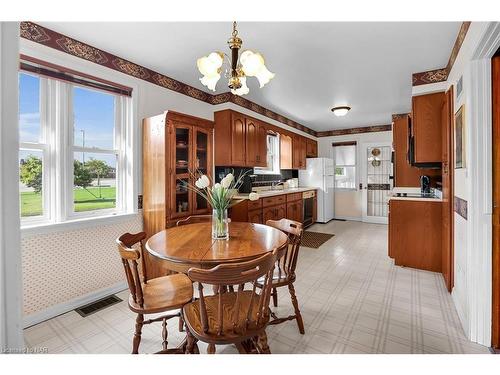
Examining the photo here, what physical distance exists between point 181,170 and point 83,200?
40.6 inches

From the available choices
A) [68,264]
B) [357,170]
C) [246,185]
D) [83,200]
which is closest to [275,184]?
[246,185]

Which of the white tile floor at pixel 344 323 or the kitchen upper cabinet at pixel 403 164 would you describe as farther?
the kitchen upper cabinet at pixel 403 164

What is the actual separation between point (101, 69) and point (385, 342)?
3475 mm

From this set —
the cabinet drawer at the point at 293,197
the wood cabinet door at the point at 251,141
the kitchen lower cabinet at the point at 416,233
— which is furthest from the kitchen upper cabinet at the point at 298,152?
the kitchen lower cabinet at the point at 416,233

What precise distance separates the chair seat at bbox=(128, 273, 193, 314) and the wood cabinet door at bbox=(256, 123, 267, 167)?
9.64ft

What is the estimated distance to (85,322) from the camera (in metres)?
2.11

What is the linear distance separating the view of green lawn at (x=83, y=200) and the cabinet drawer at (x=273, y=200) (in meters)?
2.21

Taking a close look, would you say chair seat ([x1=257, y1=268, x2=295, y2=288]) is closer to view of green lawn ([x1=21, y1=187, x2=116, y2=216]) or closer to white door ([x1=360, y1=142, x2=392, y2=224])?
view of green lawn ([x1=21, y1=187, x2=116, y2=216])

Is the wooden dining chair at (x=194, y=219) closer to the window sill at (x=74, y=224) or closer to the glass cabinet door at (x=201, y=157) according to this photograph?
the glass cabinet door at (x=201, y=157)

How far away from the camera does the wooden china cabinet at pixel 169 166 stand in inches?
107

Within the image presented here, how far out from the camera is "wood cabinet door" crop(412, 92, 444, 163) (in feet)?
9.65

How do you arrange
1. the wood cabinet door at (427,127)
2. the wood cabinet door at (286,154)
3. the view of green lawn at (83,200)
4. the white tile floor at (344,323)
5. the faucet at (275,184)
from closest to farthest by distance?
the white tile floor at (344,323), the view of green lawn at (83,200), the wood cabinet door at (427,127), the faucet at (275,184), the wood cabinet door at (286,154)

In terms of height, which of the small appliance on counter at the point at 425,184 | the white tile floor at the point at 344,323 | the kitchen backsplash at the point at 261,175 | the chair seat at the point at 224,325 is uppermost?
the kitchen backsplash at the point at 261,175
